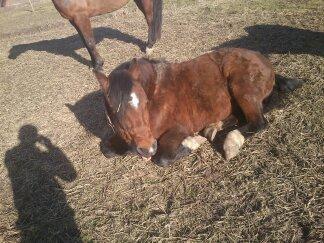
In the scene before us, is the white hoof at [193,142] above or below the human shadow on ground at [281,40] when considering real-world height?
above

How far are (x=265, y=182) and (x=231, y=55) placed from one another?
1514mm

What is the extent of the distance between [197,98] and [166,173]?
0.90 metres

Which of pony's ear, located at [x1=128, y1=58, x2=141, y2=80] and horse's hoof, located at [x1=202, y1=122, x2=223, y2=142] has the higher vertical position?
pony's ear, located at [x1=128, y1=58, x2=141, y2=80]

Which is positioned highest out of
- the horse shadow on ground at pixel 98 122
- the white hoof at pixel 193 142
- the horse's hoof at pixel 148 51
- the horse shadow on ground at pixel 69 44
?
the white hoof at pixel 193 142

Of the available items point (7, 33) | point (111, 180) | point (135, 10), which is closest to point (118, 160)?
point (111, 180)

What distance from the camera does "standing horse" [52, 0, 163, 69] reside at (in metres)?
6.71

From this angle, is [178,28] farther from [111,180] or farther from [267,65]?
[111,180]

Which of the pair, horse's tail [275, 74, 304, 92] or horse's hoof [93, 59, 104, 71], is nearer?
horse's tail [275, 74, 304, 92]

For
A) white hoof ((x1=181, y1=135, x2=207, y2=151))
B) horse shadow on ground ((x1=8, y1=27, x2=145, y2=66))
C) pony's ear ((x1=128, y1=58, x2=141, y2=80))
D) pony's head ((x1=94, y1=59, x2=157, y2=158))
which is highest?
pony's ear ((x1=128, y1=58, x2=141, y2=80))

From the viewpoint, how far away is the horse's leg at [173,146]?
12.0ft

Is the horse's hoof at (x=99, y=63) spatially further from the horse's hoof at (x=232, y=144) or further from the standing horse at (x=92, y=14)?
the horse's hoof at (x=232, y=144)

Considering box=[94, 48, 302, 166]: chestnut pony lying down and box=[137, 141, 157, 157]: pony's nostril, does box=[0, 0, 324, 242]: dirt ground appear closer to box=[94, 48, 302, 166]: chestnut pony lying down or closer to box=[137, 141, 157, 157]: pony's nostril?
box=[94, 48, 302, 166]: chestnut pony lying down

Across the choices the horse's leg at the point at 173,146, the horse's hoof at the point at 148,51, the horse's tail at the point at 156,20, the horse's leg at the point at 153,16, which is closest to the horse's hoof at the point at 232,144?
the horse's leg at the point at 173,146

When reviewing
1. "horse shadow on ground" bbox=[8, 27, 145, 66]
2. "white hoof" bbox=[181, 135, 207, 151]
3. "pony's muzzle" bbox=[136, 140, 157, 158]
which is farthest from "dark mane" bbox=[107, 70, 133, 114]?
"horse shadow on ground" bbox=[8, 27, 145, 66]
